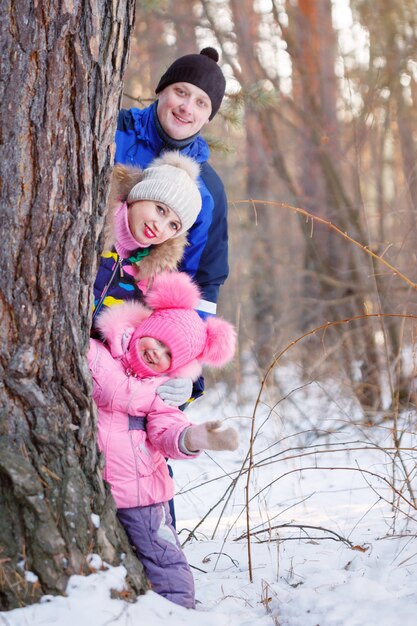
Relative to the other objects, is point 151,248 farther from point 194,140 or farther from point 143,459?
point 143,459

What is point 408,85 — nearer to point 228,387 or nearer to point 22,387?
point 228,387

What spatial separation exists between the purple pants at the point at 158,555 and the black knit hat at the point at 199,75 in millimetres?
1767

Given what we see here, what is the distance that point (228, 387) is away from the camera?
713cm

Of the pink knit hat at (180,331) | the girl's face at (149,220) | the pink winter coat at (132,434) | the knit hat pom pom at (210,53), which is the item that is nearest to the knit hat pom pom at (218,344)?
the pink knit hat at (180,331)

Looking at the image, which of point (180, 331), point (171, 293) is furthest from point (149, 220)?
point (180, 331)

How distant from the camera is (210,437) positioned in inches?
88.3

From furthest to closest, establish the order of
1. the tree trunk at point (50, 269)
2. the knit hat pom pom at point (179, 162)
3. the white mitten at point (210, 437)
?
the knit hat pom pom at point (179, 162) → the white mitten at point (210, 437) → the tree trunk at point (50, 269)

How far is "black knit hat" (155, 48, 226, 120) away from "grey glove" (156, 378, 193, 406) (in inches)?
51.3

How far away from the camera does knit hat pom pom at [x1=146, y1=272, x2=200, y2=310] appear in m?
2.62

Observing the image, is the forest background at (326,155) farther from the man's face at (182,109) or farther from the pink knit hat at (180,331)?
the pink knit hat at (180,331)

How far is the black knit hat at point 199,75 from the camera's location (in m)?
3.10

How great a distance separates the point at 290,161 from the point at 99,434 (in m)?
14.1

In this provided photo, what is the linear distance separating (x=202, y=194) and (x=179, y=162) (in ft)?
0.94

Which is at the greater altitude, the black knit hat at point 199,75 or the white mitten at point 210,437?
the black knit hat at point 199,75
